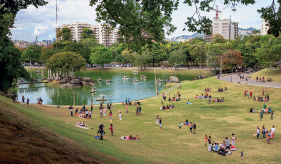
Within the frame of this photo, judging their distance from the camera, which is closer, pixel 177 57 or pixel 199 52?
pixel 177 57

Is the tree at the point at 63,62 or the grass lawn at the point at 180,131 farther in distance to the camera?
the tree at the point at 63,62

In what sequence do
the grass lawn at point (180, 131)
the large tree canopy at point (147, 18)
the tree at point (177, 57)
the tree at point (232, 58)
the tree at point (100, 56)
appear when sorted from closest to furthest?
the large tree canopy at point (147, 18) → the grass lawn at point (180, 131) → the tree at point (232, 58) → the tree at point (177, 57) → the tree at point (100, 56)

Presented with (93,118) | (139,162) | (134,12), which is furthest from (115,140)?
(134,12)

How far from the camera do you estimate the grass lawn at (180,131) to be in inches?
625

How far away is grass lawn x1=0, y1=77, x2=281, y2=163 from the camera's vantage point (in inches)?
625

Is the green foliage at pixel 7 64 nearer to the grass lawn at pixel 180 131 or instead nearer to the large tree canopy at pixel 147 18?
the grass lawn at pixel 180 131

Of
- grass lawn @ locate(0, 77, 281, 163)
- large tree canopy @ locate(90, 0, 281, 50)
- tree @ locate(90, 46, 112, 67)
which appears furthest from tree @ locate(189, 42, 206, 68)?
large tree canopy @ locate(90, 0, 281, 50)

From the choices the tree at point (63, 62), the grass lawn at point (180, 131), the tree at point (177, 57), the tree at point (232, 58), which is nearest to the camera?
the grass lawn at point (180, 131)

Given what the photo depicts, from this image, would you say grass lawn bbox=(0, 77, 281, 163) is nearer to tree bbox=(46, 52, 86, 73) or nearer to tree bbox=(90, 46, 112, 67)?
tree bbox=(46, 52, 86, 73)

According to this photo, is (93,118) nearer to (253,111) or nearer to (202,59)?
(253,111)

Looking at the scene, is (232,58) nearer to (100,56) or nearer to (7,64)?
(100,56)

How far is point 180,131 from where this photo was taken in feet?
77.0

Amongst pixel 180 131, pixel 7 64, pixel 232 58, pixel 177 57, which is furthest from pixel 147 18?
pixel 177 57

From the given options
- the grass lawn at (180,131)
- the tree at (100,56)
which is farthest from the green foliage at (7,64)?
the tree at (100,56)
